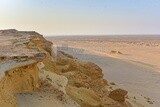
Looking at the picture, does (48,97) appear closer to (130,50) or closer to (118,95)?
(118,95)

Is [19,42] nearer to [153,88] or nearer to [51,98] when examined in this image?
[51,98]

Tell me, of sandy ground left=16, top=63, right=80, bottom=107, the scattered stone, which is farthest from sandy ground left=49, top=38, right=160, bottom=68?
sandy ground left=16, top=63, right=80, bottom=107

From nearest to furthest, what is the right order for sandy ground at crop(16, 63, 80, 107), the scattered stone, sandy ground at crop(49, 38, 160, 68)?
sandy ground at crop(16, 63, 80, 107) < the scattered stone < sandy ground at crop(49, 38, 160, 68)

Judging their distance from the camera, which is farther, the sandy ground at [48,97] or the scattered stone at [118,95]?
the scattered stone at [118,95]

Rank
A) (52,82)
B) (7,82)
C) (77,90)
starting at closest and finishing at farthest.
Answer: (7,82), (52,82), (77,90)

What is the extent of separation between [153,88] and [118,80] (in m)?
1.35

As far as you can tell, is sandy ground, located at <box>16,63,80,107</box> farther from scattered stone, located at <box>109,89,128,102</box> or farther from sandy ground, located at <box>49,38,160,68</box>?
sandy ground, located at <box>49,38,160,68</box>

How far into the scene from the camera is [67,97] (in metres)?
5.43

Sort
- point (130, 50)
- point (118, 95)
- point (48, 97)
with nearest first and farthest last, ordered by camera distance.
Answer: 1. point (48, 97)
2. point (118, 95)
3. point (130, 50)

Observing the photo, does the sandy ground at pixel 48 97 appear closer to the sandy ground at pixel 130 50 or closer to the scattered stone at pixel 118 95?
the scattered stone at pixel 118 95

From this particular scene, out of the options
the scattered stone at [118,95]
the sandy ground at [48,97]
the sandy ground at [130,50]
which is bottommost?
the sandy ground at [130,50]

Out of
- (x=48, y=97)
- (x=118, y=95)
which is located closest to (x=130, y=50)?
(x=118, y=95)

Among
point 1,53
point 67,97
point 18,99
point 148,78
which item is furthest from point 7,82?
point 148,78

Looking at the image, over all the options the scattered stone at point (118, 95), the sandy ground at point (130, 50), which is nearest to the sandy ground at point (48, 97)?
the scattered stone at point (118, 95)
